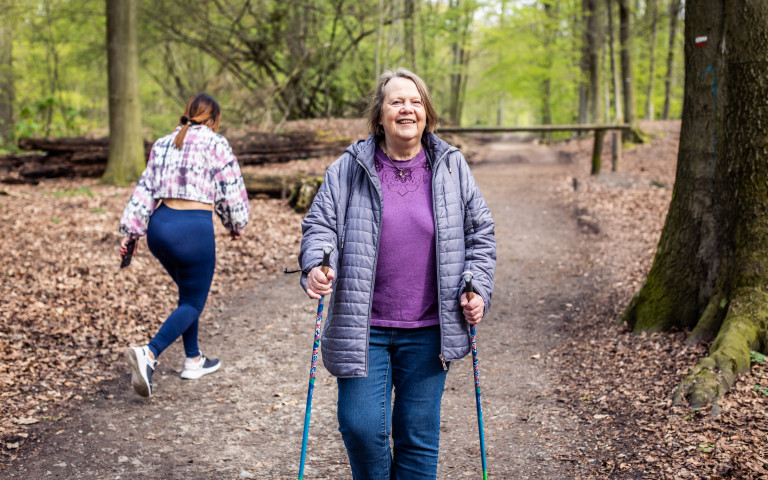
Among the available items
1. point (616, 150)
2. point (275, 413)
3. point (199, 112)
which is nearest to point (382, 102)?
point (199, 112)

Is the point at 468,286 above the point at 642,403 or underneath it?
above

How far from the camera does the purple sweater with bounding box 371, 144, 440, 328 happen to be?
251 centimetres

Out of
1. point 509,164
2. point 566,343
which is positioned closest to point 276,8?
point 509,164

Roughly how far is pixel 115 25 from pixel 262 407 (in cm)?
1049

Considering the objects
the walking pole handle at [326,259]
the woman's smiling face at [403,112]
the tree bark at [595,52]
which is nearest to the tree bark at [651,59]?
the tree bark at [595,52]

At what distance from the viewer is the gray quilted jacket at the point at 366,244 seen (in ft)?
8.05

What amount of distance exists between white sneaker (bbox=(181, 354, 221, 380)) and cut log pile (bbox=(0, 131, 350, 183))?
33.4 feet

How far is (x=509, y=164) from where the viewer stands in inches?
789

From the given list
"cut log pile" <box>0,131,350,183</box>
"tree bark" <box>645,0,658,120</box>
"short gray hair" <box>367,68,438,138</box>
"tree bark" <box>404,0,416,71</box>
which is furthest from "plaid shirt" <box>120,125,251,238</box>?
"tree bark" <box>645,0,658,120</box>

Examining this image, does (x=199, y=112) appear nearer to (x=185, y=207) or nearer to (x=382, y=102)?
(x=185, y=207)

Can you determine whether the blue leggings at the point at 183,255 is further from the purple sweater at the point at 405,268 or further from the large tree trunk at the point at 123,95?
the large tree trunk at the point at 123,95

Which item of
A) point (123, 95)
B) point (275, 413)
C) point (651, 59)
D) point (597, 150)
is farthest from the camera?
point (651, 59)

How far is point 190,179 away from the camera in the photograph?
4.50 meters

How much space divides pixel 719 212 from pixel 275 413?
375cm
